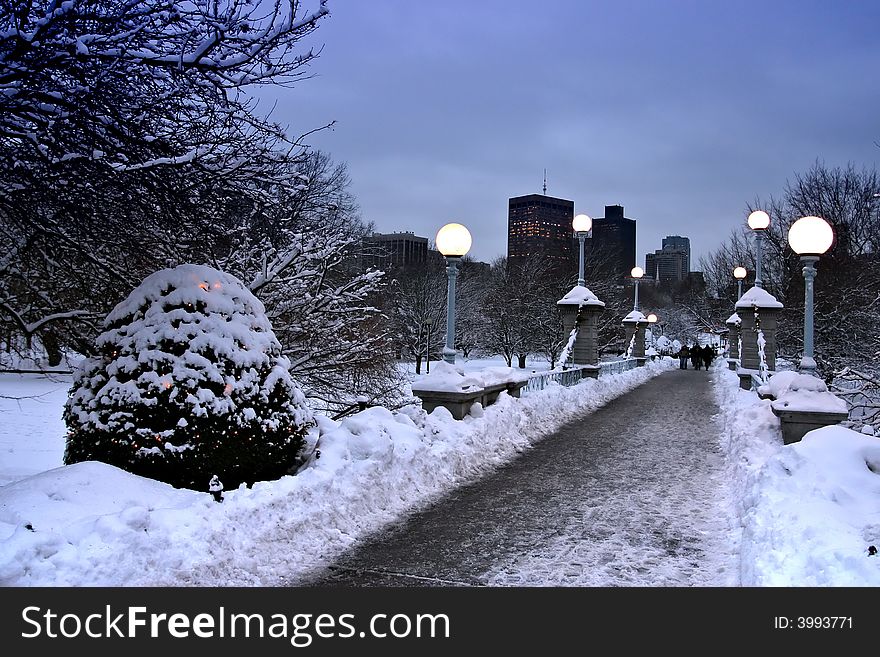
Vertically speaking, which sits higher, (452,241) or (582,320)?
(452,241)

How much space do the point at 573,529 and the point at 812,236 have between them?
18.0ft

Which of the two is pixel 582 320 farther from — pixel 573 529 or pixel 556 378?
pixel 573 529

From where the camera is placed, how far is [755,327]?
21000 millimetres

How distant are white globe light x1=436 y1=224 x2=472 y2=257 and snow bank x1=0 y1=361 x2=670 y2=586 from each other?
10.8 ft

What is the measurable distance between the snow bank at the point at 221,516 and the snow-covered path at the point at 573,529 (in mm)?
414

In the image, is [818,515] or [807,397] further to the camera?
[807,397]

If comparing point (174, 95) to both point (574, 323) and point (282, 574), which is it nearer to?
point (282, 574)

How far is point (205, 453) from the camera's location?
18.9 feet

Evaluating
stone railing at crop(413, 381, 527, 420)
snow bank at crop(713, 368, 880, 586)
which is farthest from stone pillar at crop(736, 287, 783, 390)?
snow bank at crop(713, 368, 880, 586)

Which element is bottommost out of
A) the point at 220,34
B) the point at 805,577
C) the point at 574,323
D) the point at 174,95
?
the point at 805,577

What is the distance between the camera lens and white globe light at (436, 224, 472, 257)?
1041cm

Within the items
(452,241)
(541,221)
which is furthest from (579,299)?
(541,221)

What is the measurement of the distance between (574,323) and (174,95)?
18.0m
